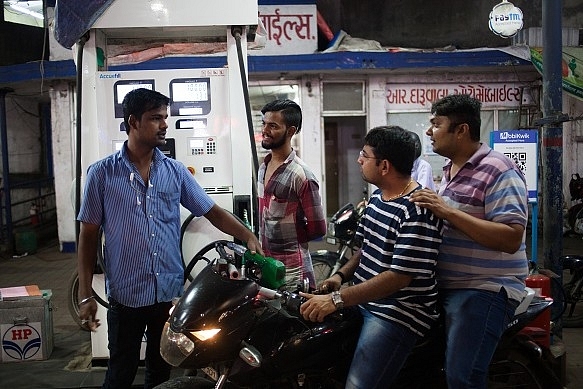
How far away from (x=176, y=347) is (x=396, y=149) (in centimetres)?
134

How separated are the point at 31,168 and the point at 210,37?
984 cm

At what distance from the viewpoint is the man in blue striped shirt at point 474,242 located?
266cm

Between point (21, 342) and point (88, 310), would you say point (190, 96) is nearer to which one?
point (88, 310)

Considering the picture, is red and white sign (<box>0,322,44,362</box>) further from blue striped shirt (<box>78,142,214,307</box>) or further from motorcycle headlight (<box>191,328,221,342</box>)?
motorcycle headlight (<box>191,328,221,342</box>)

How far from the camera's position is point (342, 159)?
1221cm

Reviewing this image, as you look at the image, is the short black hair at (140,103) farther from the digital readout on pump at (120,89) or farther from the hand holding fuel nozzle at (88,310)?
the digital readout on pump at (120,89)

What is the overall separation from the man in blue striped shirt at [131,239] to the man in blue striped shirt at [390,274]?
2.44 feet

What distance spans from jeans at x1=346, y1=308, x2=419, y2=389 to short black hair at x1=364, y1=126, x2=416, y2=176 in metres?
0.74

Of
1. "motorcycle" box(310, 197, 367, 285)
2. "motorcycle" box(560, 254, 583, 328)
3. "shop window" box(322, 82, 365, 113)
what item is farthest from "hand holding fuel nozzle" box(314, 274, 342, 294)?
"shop window" box(322, 82, 365, 113)

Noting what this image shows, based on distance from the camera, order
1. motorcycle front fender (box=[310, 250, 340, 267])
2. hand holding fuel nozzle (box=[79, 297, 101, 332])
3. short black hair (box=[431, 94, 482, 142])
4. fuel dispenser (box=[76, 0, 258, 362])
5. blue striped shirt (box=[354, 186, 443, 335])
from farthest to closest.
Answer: motorcycle front fender (box=[310, 250, 340, 267]), fuel dispenser (box=[76, 0, 258, 362]), hand holding fuel nozzle (box=[79, 297, 101, 332]), short black hair (box=[431, 94, 482, 142]), blue striped shirt (box=[354, 186, 443, 335])

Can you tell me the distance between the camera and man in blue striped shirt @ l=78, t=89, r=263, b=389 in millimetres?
3297

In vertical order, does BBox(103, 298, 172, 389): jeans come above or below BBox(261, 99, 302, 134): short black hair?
below

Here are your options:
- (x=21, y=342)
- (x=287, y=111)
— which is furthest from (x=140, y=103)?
(x=21, y=342)

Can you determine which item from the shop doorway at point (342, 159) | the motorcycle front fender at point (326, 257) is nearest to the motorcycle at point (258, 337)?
the motorcycle front fender at point (326, 257)
